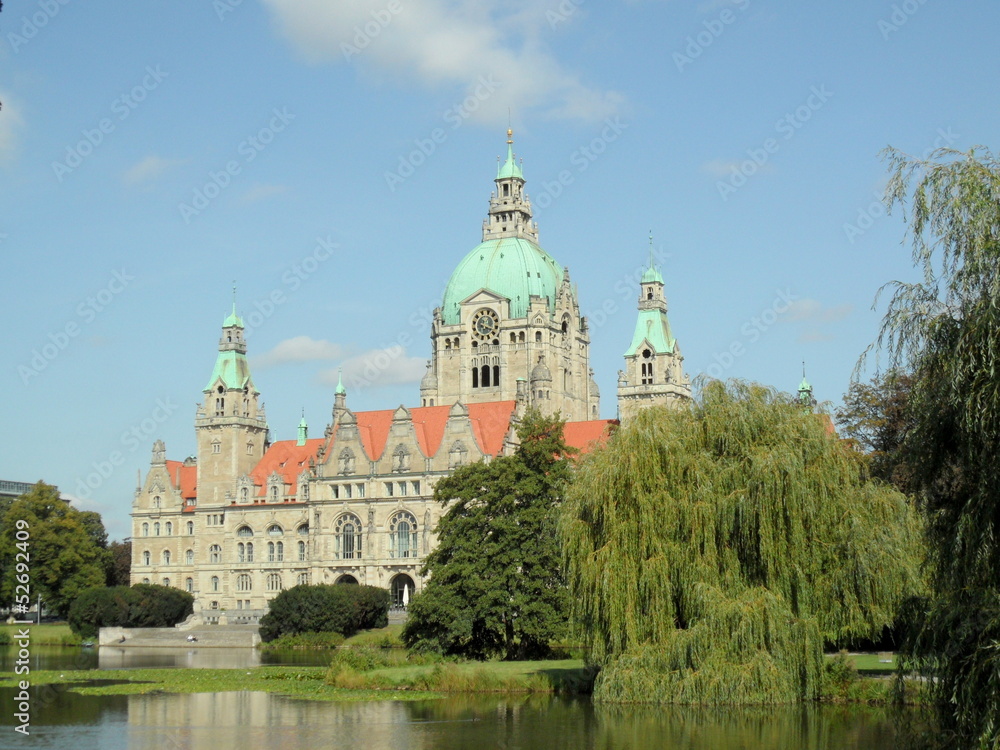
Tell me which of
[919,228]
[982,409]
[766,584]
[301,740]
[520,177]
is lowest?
[301,740]

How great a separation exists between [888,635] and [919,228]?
2971cm

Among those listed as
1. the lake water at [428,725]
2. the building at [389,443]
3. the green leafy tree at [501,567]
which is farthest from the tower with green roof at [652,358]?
the lake water at [428,725]

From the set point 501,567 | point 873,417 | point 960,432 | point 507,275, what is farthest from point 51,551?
point 960,432

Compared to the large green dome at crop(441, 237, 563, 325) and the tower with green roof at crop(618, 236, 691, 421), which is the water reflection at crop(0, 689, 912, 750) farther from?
the large green dome at crop(441, 237, 563, 325)

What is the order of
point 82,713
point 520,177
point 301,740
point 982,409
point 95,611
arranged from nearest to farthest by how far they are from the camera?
point 982,409 → point 301,740 → point 82,713 → point 95,611 → point 520,177

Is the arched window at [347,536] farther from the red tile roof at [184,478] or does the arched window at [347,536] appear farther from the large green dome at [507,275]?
the large green dome at [507,275]

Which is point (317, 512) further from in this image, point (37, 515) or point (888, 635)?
point (888, 635)

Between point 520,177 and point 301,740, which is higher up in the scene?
point 520,177

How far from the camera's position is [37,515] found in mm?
92688

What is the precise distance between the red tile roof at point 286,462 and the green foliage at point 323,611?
24.8 m

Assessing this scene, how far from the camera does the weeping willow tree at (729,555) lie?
35.8 metres

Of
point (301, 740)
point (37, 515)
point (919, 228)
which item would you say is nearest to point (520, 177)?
point (37, 515)

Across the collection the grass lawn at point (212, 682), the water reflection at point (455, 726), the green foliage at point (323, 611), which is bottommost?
the water reflection at point (455, 726)

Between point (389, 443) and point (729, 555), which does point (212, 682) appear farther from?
point (389, 443)
